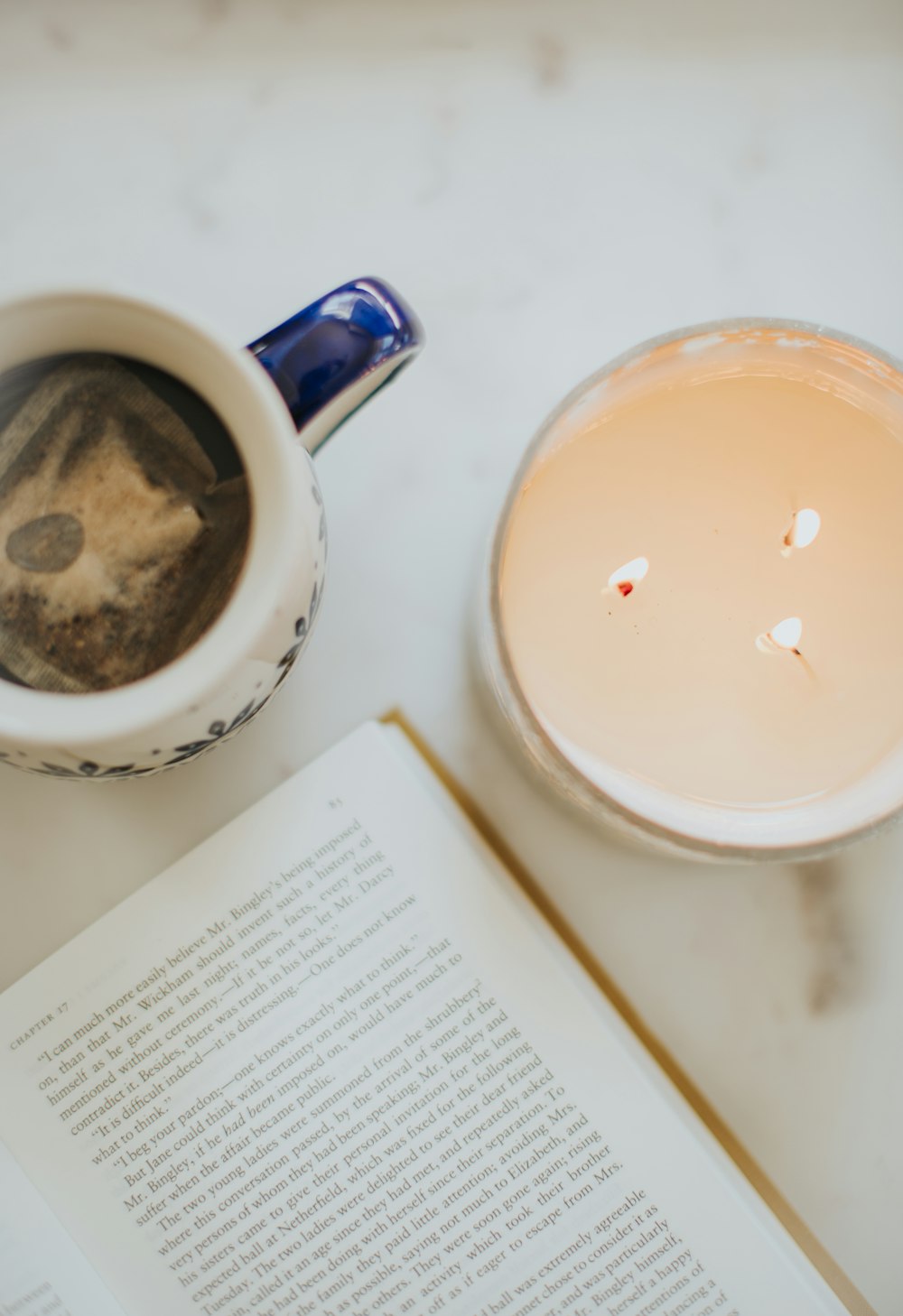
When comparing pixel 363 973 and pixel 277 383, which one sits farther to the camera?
pixel 363 973

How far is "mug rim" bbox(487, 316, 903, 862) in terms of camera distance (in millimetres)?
335

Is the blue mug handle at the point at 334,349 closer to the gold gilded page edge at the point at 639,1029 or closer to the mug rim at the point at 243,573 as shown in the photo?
the mug rim at the point at 243,573

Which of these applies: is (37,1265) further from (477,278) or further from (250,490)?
(477,278)

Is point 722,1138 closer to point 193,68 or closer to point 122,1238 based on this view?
point 122,1238

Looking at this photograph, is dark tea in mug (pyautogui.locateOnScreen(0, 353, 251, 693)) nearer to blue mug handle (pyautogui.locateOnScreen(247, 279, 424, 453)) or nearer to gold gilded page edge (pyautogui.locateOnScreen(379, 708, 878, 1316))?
blue mug handle (pyautogui.locateOnScreen(247, 279, 424, 453))

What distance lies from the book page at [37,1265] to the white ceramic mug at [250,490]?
0.24 meters

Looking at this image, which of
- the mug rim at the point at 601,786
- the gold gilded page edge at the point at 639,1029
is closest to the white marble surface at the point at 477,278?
the gold gilded page edge at the point at 639,1029

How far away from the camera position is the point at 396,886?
47 cm

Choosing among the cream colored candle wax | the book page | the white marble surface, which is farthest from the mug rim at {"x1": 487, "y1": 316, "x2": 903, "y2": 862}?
the book page

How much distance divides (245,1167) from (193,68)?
528 mm

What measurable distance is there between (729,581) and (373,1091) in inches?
11.2

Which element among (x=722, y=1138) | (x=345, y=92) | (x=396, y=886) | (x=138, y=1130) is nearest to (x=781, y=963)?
(x=722, y=1138)

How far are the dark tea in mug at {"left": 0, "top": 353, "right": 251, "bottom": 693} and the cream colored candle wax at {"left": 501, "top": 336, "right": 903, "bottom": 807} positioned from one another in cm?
12

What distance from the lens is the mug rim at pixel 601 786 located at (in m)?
0.34
